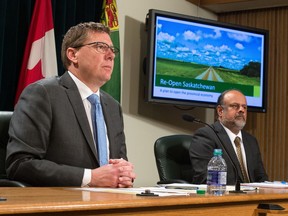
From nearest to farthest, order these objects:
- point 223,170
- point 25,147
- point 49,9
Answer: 1. point 223,170
2. point 25,147
3. point 49,9

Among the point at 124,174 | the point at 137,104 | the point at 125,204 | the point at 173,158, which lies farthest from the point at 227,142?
the point at 125,204

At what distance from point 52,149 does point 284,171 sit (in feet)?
13.3

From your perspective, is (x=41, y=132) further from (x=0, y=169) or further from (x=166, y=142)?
(x=166, y=142)

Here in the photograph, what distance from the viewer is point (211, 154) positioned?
13.3 feet

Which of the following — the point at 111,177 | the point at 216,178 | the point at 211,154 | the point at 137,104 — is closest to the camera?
the point at 216,178

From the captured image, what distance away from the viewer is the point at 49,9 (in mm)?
4348

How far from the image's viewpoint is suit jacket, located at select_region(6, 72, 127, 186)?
95.2 inches

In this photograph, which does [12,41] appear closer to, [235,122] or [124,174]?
[235,122]

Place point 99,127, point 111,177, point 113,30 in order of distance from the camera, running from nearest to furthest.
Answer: point 111,177, point 99,127, point 113,30

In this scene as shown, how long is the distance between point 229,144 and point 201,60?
172 centimetres

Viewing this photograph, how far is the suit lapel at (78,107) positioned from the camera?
2.61 metres

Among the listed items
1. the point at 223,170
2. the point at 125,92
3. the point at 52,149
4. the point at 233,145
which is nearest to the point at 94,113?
the point at 52,149

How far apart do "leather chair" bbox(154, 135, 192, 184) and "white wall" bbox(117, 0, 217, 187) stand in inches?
44.8

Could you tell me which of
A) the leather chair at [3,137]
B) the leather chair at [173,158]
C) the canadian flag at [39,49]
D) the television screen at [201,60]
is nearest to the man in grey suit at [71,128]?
the leather chair at [3,137]
